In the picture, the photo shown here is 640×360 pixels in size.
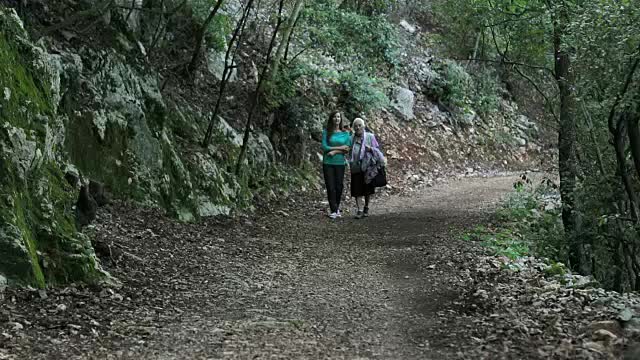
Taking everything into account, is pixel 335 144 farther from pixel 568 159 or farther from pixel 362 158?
pixel 568 159

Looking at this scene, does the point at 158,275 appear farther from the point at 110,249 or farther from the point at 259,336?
the point at 259,336

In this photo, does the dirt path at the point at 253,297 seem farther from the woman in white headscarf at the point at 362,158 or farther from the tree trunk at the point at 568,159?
the tree trunk at the point at 568,159

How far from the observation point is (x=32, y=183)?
6078 millimetres

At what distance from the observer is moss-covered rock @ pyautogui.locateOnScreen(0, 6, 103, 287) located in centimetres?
528

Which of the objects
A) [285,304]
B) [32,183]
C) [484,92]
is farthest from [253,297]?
[484,92]

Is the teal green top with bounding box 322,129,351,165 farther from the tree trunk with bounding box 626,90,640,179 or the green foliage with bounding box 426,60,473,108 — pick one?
the green foliage with bounding box 426,60,473,108

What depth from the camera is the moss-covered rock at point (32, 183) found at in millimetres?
5281

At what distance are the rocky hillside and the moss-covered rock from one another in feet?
0.05

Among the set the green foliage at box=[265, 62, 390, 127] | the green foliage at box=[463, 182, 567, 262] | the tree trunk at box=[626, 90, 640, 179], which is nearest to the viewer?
the tree trunk at box=[626, 90, 640, 179]

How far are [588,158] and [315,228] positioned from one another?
5508mm

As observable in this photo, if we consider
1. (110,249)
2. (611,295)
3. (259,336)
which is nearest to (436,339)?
(259,336)

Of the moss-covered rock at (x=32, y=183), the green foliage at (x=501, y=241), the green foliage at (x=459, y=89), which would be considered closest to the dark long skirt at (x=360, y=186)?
the green foliage at (x=501, y=241)

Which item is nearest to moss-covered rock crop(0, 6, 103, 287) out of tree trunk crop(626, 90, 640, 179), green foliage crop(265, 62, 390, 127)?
tree trunk crop(626, 90, 640, 179)

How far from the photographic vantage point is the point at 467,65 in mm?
29781
